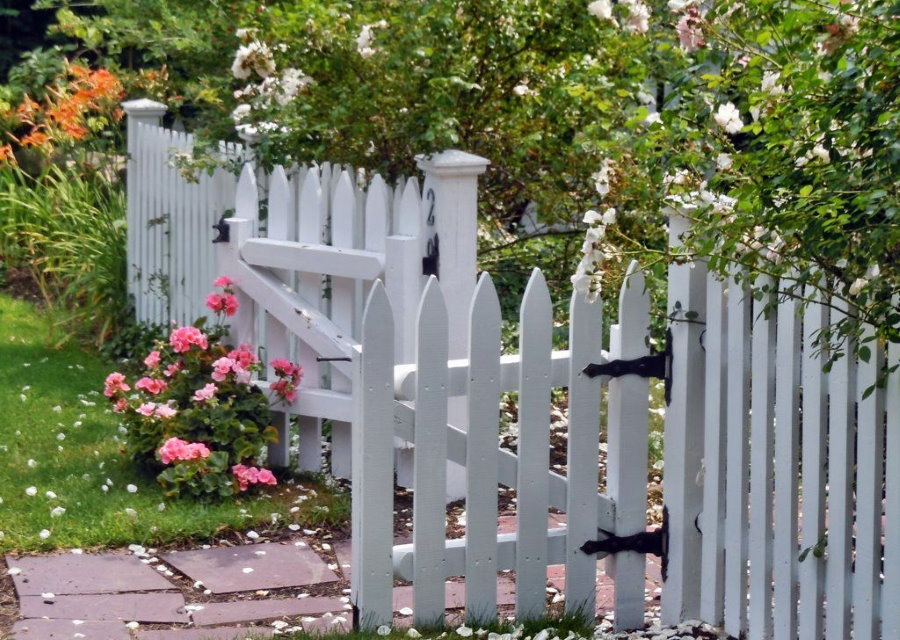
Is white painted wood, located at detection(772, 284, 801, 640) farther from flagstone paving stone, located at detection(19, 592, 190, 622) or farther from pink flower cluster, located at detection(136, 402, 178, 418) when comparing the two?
pink flower cluster, located at detection(136, 402, 178, 418)

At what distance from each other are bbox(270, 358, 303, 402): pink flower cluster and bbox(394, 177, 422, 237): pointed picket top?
2.40 feet

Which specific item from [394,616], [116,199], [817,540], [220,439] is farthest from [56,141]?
[817,540]

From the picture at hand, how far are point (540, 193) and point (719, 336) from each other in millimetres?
2228

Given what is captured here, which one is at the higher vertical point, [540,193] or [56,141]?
[56,141]

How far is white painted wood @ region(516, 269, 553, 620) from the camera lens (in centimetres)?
375

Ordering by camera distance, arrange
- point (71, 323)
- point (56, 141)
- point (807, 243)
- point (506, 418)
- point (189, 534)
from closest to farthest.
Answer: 1. point (807, 243)
2. point (189, 534)
3. point (506, 418)
4. point (71, 323)
5. point (56, 141)

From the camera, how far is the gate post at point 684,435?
378cm

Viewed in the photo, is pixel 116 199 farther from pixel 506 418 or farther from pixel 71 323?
pixel 506 418

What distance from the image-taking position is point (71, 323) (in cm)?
801

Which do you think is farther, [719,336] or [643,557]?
[643,557]

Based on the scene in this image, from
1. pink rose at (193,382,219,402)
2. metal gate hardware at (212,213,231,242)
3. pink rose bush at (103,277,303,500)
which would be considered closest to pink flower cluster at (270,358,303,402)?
pink rose bush at (103,277,303,500)

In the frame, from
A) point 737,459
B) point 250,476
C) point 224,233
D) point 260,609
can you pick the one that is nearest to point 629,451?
point 737,459

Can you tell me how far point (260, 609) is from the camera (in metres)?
4.12

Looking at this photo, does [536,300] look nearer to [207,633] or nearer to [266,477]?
[207,633]
